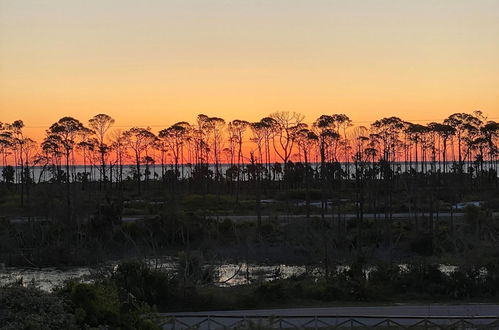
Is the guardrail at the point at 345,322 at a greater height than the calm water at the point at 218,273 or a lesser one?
greater

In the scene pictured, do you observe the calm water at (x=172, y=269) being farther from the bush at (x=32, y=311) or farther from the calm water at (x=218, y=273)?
the bush at (x=32, y=311)

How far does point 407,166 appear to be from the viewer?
289ft

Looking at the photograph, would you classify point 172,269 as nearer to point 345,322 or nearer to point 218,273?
point 218,273

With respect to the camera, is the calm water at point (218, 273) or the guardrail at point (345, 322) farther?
the calm water at point (218, 273)

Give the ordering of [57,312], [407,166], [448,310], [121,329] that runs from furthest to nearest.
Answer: [407,166], [448,310], [121,329], [57,312]

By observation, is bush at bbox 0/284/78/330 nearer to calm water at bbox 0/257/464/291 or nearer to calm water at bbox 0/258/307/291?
calm water at bbox 0/257/464/291

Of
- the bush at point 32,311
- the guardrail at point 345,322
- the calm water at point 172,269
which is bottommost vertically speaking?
the calm water at point 172,269

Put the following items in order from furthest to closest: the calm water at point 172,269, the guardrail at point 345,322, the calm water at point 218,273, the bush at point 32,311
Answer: the calm water at point 172,269 < the calm water at point 218,273 < the guardrail at point 345,322 < the bush at point 32,311

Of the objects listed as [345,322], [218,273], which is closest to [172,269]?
[218,273]

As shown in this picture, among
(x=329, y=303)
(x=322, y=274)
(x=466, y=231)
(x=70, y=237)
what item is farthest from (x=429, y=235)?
(x=70, y=237)

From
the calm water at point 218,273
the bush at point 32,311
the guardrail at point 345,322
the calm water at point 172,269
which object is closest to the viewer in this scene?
the bush at point 32,311

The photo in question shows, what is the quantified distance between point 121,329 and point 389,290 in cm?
1940

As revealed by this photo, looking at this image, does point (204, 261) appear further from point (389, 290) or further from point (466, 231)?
point (466, 231)

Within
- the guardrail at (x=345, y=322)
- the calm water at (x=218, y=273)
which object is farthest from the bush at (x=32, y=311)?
the calm water at (x=218, y=273)
